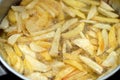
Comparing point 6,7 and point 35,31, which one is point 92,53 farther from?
point 6,7

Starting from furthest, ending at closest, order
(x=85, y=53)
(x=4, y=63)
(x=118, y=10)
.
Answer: (x=118, y=10) < (x=85, y=53) < (x=4, y=63)

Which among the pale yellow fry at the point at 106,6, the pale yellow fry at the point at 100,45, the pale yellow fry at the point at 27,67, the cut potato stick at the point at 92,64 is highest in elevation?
the pale yellow fry at the point at 106,6

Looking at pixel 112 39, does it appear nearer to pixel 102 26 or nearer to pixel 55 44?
pixel 102 26

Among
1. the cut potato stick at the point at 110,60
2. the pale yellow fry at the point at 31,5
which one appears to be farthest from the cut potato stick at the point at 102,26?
the pale yellow fry at the point at 31,5

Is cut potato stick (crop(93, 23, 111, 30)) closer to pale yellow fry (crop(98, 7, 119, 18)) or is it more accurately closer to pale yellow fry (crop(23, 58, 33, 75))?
pale yellow fry (crop(98, 7, 119, 18))

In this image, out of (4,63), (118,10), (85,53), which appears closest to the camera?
(4,63)

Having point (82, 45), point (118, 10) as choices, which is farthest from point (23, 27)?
point (118, 10)

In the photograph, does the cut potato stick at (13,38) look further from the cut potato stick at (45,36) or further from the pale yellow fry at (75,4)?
the pale yellow fry at (75,4)
